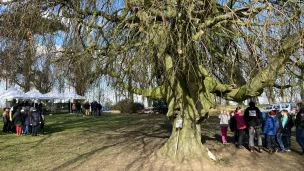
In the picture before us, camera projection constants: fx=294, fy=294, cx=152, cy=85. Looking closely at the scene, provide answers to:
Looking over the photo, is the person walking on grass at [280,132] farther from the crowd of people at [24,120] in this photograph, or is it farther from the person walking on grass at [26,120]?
the person walking on grass at [26,120]

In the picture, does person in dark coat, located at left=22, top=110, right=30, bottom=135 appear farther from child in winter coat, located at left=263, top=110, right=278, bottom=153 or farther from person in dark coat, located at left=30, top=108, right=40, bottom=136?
child in winter coat, located at left=263, top=110, right=278, bottom=153

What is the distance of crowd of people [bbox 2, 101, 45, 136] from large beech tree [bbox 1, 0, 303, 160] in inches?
240

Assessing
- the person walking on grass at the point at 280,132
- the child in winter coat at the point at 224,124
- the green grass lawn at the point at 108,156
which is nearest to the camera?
the green grass lawn at the point at 108,156

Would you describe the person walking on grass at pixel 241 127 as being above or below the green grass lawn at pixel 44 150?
above

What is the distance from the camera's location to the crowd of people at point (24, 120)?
13.3 meters

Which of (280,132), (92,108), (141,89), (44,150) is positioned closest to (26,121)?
(44,150)

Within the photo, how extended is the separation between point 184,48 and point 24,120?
1056 cm

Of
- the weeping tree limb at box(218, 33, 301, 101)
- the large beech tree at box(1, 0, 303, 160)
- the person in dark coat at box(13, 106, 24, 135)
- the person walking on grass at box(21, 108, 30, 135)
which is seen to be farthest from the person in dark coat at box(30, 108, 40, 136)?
the weeping tree limb at box(218, 33, 301, 101)

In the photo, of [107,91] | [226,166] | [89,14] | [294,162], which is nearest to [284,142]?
[294,162]

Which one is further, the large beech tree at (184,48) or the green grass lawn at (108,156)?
the green grass lawn at (108,156)

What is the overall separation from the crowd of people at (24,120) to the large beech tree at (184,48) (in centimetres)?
611

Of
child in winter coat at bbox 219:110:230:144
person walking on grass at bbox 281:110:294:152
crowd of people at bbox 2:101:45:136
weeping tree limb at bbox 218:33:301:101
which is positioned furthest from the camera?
crowd of people at bbox 2:101:45:136

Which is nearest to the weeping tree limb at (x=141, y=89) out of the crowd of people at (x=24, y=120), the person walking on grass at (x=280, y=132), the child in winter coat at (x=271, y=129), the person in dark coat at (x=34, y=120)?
the child in winter coat at (x=271, y=129)

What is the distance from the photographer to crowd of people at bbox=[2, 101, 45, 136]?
1331 cm
